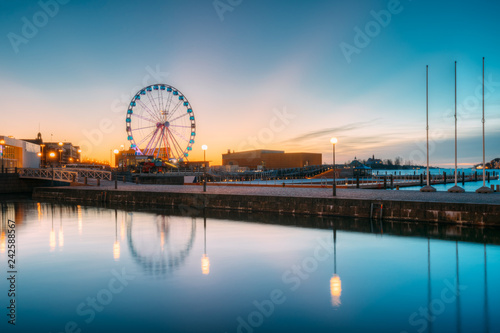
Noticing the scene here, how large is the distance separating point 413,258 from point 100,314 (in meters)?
8.18

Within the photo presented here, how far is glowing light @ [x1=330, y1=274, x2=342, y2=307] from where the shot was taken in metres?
7.16

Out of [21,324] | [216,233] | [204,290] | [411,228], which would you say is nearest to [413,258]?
[411,228]

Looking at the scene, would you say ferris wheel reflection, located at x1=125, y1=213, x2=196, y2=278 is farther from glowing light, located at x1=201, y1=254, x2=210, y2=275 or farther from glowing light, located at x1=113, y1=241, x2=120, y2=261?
glowing light, located at x1=201, y1=254, x2=210, y2=275

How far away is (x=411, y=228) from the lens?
15.1 m

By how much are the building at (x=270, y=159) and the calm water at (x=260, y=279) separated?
375ft

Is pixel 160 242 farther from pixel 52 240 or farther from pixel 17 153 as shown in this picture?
pixel 17 153

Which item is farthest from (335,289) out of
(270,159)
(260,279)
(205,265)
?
(270,159)

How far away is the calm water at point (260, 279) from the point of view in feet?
20.5

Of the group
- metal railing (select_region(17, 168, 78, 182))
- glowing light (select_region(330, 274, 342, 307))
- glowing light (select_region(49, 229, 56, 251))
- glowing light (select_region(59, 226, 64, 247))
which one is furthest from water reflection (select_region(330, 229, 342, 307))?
metal railing (select_region(17, 168, 78, 182))

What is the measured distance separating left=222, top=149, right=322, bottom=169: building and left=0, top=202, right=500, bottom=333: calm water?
11436cm

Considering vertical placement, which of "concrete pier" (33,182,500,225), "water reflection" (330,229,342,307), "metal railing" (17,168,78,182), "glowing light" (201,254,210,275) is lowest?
"glowing light" (201,254,210,275)

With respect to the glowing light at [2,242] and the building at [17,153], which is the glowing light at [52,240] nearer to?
the glowing light at [2,242]

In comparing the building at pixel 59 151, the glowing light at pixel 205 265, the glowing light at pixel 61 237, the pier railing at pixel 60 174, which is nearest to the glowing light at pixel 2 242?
the glowing light at pixel 61 237

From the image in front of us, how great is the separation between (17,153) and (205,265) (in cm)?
5972
